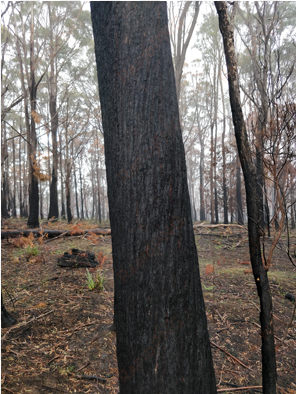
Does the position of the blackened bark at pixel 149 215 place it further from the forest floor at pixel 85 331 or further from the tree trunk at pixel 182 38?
the tree trunk at pixel 182 38

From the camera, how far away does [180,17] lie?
9.30 m

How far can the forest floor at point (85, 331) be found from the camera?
7.26 feet

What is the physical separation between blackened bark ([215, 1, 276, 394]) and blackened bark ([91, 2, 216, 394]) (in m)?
0.51

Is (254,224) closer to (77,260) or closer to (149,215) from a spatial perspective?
(149,215)

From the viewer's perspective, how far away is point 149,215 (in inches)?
50.9

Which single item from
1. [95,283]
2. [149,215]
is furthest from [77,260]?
[149,215]

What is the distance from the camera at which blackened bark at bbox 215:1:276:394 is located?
1.68 m

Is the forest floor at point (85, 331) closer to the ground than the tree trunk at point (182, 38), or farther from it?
closer to the ground

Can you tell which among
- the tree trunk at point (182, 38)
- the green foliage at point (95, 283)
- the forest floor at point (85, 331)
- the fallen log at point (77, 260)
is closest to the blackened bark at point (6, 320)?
the forest floor at point (85, 331)

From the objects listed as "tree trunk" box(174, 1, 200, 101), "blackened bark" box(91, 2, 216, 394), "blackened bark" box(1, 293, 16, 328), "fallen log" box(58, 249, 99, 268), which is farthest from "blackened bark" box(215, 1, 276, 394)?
"tree trunk" box(174, 1, 200, 101)

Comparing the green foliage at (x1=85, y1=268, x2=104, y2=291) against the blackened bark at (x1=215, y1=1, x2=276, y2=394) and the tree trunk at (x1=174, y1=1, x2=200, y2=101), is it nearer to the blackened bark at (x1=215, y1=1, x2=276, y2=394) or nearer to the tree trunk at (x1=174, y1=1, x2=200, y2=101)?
the blackened bark at (x1=215, y1=1, x2=276, y2=394)

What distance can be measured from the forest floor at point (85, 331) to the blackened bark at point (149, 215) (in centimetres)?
116

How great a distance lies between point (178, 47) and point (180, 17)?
117 centimetres

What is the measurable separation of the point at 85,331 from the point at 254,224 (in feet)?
7.33
